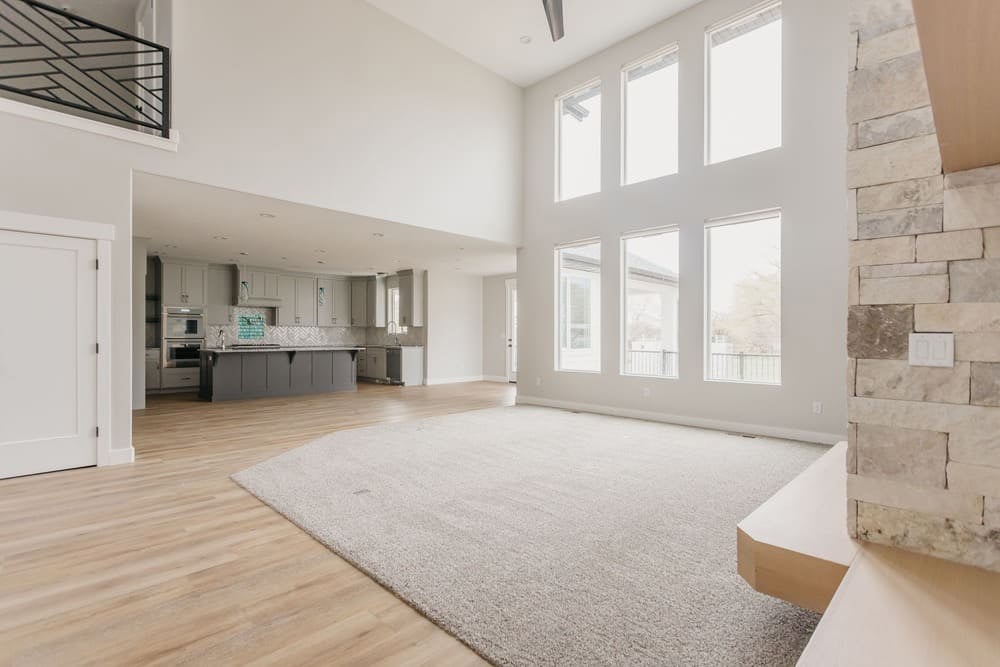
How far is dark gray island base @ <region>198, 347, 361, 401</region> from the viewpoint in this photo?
7.80 m

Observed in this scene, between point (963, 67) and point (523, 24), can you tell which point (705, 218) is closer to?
point (523, 24)

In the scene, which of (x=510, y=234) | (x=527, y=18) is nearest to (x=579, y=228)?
(x=510, y=234)

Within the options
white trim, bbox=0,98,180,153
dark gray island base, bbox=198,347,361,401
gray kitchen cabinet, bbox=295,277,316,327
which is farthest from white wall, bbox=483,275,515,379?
white trim, bbox=0,98,180,153

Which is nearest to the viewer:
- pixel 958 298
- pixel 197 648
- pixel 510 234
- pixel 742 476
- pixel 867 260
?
pixel 958 298

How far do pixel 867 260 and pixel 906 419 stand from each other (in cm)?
48

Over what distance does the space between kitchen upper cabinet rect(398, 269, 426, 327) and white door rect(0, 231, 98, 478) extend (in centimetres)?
664

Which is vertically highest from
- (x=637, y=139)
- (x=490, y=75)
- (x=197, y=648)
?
(x=490, y=75)

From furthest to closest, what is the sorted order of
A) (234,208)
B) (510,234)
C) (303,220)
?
(510,234)
(303,220)
(234,208)

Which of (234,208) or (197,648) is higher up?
(234,208)

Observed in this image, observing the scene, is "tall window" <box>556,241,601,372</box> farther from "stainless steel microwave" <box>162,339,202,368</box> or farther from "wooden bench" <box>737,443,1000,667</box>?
"stainless steel microwave" <box>162,339,202,368</box>

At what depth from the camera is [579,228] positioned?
23.0 ft

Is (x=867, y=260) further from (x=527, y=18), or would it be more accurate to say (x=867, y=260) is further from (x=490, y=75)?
(x=490, y=75)

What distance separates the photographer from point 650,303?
6363mm

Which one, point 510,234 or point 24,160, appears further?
point 510,234
